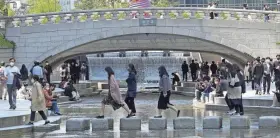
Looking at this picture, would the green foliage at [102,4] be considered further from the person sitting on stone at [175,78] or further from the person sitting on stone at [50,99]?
the person sitting on stone at [50,99]

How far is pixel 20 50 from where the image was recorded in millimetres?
55562

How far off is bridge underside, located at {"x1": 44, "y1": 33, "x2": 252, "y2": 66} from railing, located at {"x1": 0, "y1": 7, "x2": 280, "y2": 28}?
5.00 feet

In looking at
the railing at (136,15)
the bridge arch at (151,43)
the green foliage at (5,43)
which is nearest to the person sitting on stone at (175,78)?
the bridge arch at (151,43)

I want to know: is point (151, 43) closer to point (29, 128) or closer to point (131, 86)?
point (131, 86)

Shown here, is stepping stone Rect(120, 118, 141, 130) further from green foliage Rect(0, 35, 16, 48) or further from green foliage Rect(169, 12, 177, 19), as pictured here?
green foliage Rect(0, 35, 16, 48)

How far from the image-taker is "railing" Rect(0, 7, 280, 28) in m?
54.0

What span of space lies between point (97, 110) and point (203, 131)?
1121 centimetres

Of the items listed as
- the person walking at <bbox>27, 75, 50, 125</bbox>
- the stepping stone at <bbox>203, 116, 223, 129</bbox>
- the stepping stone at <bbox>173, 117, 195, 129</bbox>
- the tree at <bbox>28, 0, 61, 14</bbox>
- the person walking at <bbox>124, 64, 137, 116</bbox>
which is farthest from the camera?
the tree at <bbox>28, 0, 61, 14</bbox>

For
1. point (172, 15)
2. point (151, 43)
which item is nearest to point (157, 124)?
point (172, 15)

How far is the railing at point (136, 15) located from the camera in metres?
54.0

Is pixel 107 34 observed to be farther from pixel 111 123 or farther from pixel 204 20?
pixel 111 123

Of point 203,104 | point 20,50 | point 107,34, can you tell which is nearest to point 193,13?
point 107,34

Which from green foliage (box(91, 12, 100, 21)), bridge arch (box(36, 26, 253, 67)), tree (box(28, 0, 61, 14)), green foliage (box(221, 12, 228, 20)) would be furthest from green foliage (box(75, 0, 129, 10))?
green foliage (box(221, 12, 228, 20))

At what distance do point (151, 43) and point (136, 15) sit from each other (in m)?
3.62
